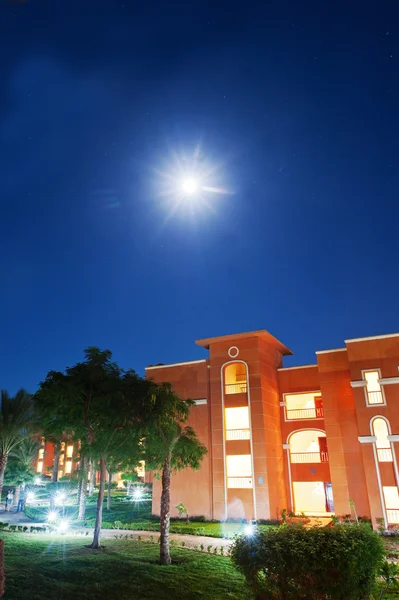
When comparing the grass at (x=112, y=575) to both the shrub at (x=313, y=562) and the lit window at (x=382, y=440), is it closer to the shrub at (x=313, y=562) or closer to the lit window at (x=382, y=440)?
the shrub at (x=313, y=562)

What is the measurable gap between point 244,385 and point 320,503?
10.3 m

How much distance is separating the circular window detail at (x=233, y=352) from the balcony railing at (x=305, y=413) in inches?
217

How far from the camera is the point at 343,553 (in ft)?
24.4

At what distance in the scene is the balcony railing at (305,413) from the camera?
2836 centimetres

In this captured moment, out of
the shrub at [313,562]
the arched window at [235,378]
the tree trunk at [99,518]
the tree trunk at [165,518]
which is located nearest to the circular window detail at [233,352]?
the arched window at [235,378]

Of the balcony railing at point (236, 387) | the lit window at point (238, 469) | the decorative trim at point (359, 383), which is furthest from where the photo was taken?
the balcony railing at point (236, 387)

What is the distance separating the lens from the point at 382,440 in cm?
2342

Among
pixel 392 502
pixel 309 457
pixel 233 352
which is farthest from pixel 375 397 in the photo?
pixel 233 352

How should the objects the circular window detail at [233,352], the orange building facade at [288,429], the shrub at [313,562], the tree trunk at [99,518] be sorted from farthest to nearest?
the circular window detail at [233,352], the orange building facade at [288,429], the tree trunk at [99,518], the shrub at [313,562]

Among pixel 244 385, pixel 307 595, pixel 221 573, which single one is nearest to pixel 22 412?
pixel 244 385

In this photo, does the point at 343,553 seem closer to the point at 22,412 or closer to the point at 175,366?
the point at 22,412

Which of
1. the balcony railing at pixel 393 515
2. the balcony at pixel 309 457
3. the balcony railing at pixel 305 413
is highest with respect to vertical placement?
the balcony railing at pixel 305 413

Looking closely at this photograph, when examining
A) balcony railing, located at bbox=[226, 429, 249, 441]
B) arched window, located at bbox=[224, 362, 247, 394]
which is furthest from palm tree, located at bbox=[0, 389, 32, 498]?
arched window, located at bbox=[224, 362, 247, 394]

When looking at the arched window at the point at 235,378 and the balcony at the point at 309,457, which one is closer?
the balcony at the point at 309,457
